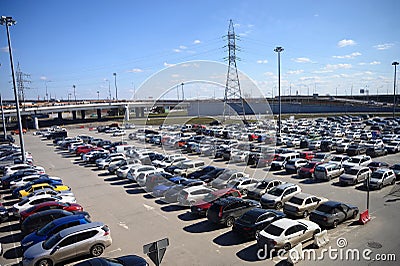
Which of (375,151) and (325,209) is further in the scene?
(375,151)

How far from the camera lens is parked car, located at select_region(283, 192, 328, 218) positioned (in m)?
12.8

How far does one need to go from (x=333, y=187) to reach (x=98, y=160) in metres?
19.6

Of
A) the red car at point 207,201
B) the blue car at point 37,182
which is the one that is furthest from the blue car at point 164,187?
the blue car at point 37,182

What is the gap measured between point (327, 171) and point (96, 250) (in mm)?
15402

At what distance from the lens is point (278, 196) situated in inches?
559

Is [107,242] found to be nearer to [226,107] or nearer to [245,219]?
[245,219]

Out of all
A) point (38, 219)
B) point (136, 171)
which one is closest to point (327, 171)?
point (136, 171)

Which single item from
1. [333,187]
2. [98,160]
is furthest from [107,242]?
[98,160]

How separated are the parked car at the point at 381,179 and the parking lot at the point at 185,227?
0.33m

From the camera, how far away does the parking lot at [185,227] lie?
9.95m

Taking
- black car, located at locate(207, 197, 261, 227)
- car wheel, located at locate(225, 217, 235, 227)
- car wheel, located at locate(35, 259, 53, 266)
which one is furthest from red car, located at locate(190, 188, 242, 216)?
car wheel, located at locate(35, 259, 53, 266)

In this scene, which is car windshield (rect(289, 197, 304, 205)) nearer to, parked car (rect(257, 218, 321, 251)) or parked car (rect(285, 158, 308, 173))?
parked car (rect(257, 218, 321, 251))

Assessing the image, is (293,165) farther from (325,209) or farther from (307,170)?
(325,209)

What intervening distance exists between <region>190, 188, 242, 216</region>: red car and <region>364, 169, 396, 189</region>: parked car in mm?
8629
